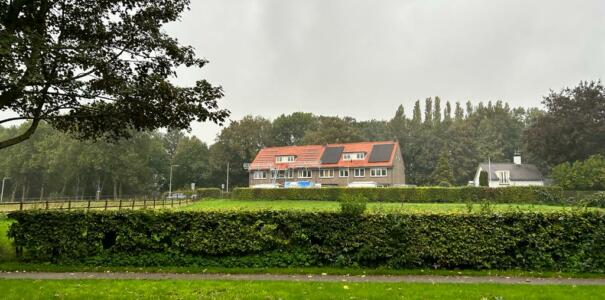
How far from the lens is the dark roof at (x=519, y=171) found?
59062 mm

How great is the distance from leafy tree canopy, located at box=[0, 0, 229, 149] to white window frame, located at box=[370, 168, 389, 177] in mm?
49739

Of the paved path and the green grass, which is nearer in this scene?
the paved path

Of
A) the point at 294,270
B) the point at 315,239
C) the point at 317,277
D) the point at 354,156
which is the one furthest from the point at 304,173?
the point at 317,277

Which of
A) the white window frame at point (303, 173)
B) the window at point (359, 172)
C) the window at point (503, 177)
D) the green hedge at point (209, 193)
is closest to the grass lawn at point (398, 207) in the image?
the green hedge at point (209, 193)

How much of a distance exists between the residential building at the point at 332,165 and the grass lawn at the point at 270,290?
1852 inches

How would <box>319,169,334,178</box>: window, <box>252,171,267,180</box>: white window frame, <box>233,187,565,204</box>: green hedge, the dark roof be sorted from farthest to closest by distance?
<box>252,171,267,180</box>: white window frame
<box>319,169,334,178</box>: window
the dark roof
<box>233,187,565,204</box>: green hedge

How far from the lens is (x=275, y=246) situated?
39.0 ft

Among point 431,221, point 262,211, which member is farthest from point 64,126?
point 431,221

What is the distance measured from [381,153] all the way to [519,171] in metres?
20.8

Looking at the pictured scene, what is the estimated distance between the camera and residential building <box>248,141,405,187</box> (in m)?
59.5

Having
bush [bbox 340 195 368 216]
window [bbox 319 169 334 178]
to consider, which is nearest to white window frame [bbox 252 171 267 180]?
window [bbox 319 169 334 178]

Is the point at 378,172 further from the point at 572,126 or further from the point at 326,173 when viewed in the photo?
the point at 572,126

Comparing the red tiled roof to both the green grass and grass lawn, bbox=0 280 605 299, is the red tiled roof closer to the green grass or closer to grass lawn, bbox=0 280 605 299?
the green grass

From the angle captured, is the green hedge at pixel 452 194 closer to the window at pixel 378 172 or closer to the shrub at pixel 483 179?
the shrub at pixel 483 179
